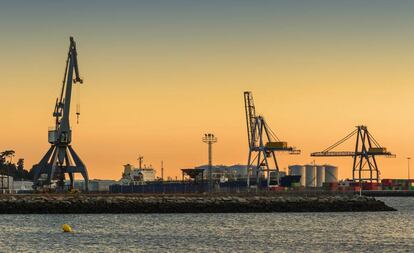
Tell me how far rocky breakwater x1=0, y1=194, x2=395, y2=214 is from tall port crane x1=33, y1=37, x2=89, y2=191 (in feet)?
106

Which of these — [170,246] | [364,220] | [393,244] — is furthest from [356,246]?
[364,220]

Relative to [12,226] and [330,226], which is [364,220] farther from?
[12,226]

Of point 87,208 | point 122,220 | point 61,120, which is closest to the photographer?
point 122,220

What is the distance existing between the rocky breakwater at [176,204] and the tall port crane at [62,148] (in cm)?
3233

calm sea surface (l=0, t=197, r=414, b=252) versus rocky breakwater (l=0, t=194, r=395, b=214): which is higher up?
rocky breakwater (l=0, t=194, r=395, b=214)

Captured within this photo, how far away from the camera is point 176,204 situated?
427 feet

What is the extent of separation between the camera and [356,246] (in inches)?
3191

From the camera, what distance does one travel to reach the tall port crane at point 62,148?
550ft

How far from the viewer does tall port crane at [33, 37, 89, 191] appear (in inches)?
6599

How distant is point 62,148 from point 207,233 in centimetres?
7965

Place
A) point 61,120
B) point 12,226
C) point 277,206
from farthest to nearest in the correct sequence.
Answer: point 61,120, point 277,206, point 12,226

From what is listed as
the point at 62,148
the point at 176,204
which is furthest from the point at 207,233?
the point at 62,148

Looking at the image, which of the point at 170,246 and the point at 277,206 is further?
the point at 277,206

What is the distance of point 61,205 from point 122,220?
1560 centimetres
